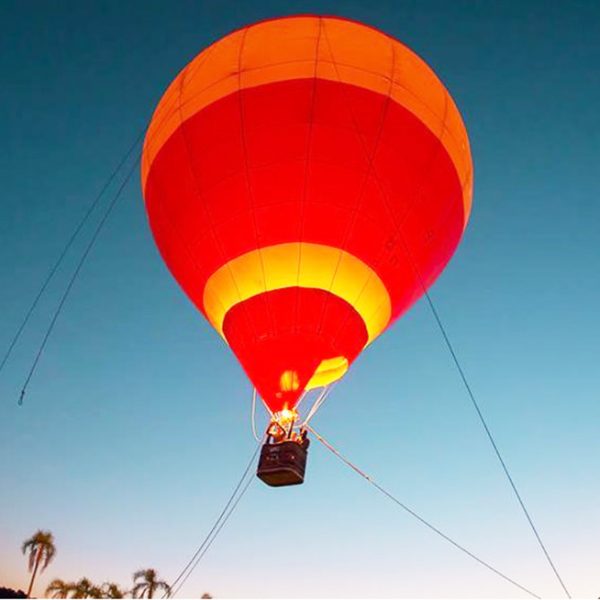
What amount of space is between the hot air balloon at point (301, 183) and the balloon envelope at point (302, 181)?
0.06ft

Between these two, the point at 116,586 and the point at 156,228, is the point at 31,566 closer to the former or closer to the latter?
the point at 116,586

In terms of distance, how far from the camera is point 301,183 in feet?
26.1

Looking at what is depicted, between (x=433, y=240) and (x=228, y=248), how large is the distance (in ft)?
10.4

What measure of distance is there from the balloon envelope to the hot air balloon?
0.02 meters

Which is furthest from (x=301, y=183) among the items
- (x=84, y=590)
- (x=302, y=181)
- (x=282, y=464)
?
(x=84, y=590)

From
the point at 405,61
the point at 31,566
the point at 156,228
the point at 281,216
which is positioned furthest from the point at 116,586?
the point at 405,61

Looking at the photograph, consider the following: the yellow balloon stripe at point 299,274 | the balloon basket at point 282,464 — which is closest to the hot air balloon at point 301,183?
the yellow balloon stripe at point 299,274

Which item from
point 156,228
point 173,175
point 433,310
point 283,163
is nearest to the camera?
point 433,310

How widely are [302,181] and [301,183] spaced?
30 millimetres

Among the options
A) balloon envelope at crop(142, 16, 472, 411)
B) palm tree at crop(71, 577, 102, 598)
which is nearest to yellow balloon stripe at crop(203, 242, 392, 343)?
balloon envelope at crop(142, 16, 472, 411)

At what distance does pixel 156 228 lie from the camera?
9.41 m

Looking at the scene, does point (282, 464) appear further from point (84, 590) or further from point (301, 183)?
point (84, 590)

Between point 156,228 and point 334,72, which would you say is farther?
point 156,228

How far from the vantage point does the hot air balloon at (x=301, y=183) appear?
311 inches
